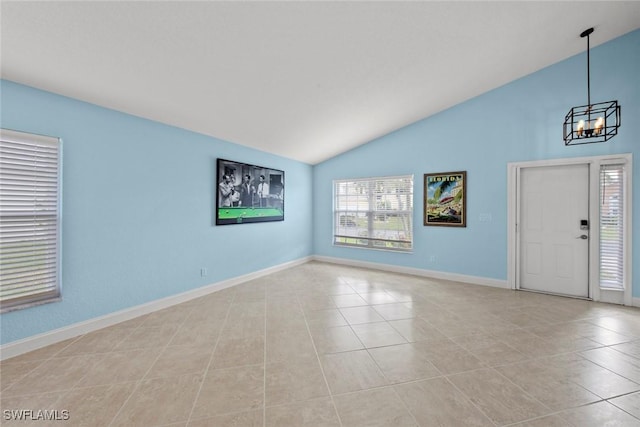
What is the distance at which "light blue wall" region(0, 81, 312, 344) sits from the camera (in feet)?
8.16

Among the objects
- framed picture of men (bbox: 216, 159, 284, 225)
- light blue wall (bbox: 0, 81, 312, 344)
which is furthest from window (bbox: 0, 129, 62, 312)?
framed picture of men (bbox: 216, 159, 284, 225)

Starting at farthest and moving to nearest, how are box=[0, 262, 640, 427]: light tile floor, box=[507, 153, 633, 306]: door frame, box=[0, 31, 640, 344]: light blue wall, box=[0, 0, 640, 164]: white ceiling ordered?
1. box=[507, 153, 633, 306]: door frame
2. box=[0, 31, 640, 344]: light blue wall
3. box=[0, 0, 640, 164]: white ceiling
4. box=[0, 262, 640, 427]: light tile floor

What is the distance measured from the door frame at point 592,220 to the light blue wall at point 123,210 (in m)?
4.69

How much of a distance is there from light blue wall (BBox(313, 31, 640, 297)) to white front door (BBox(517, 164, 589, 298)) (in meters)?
0.27

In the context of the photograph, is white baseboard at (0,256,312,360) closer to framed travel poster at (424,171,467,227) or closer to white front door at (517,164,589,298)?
framed travel poster at (424,171,467,227)

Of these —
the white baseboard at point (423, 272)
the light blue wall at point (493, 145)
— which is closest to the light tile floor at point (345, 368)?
the white baseboard at point (423, 272)

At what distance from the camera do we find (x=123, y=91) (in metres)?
2.63

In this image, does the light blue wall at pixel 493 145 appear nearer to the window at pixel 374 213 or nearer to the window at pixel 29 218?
the window at pixel 374 213

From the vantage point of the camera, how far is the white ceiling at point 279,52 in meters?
1.92

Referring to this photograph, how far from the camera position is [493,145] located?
4414mm

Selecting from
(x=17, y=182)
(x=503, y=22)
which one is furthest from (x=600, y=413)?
(x=17, y=182)

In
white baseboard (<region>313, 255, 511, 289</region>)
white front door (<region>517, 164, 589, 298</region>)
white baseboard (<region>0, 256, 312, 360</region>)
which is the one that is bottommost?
white baseboard (<region>0, 256, 312, 360</region>)

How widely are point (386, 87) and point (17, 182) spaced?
4.19 m

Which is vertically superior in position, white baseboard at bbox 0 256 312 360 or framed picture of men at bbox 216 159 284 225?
framed picture of men at bbox 216 159 284 225
